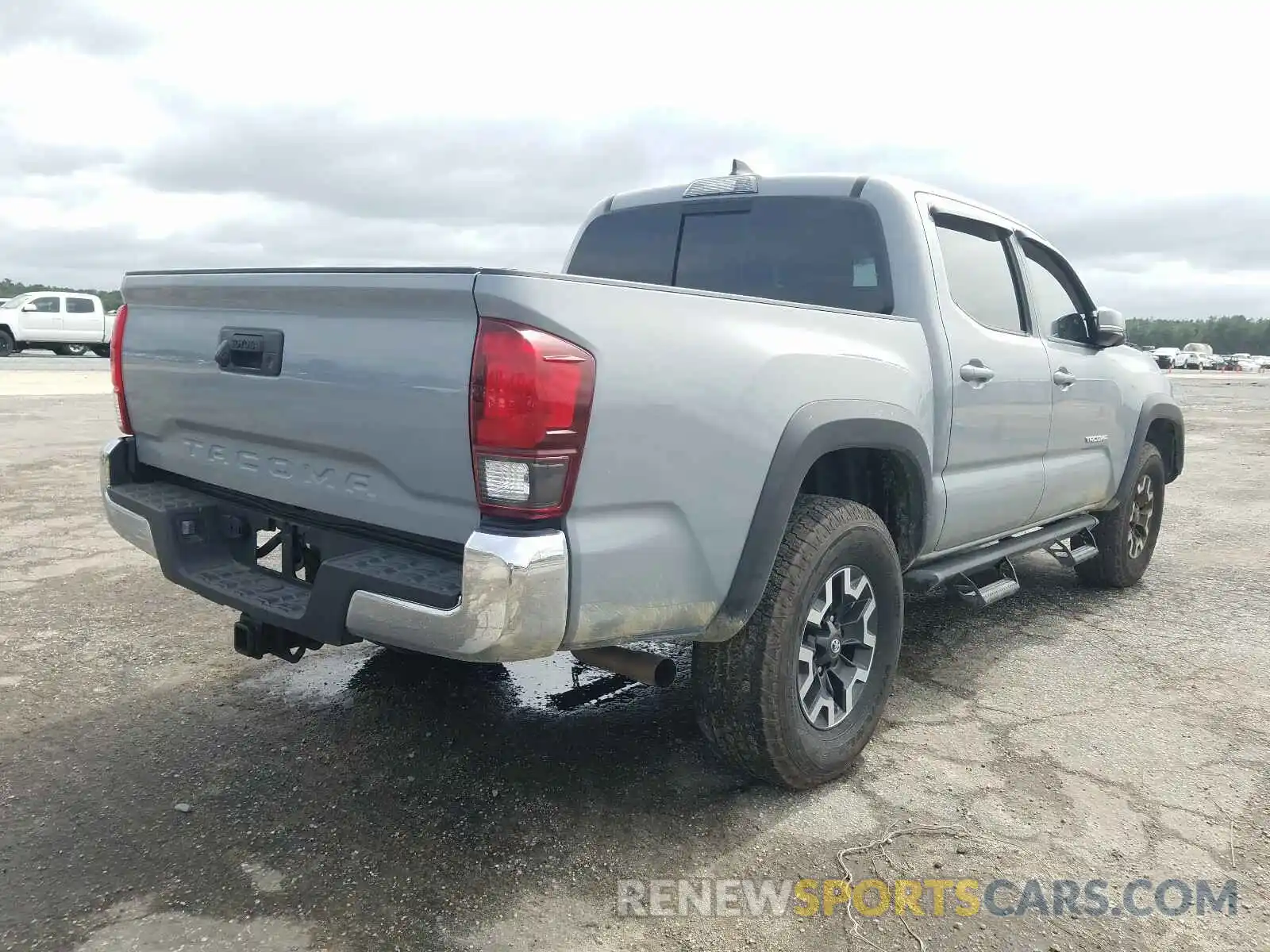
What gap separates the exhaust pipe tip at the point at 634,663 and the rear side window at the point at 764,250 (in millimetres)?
1451

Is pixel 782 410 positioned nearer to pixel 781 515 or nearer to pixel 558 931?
pixel 781 515

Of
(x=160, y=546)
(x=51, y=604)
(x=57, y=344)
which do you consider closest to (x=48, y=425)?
(x=51, y=604)

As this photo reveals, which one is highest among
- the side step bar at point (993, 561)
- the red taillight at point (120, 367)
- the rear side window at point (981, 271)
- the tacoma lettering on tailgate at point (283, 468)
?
the rear side window at point (981, 271)

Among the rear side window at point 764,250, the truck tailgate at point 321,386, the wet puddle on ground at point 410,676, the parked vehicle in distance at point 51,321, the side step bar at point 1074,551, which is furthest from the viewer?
the parked vehicle in distance at point 51,321

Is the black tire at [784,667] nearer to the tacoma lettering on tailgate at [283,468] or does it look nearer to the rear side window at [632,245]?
the tacoma lettering on tailgate at [283,468]

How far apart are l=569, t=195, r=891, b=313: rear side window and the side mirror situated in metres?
1.75

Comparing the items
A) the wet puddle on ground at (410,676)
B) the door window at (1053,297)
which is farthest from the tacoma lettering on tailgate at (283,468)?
the door window at (1053,297)

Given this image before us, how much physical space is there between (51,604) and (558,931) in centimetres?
359

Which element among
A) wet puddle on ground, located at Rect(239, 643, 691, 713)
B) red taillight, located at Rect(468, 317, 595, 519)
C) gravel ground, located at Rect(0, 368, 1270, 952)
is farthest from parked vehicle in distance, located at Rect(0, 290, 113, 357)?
red taillight, located at Rect(468, 317, 595, 519)

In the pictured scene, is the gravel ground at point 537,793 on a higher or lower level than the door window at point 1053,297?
lower

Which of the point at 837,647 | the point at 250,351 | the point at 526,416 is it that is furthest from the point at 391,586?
the point at 837,647

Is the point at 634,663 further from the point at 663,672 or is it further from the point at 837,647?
the point at 837,647

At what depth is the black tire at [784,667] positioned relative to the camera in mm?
2803

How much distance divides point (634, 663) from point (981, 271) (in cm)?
245
